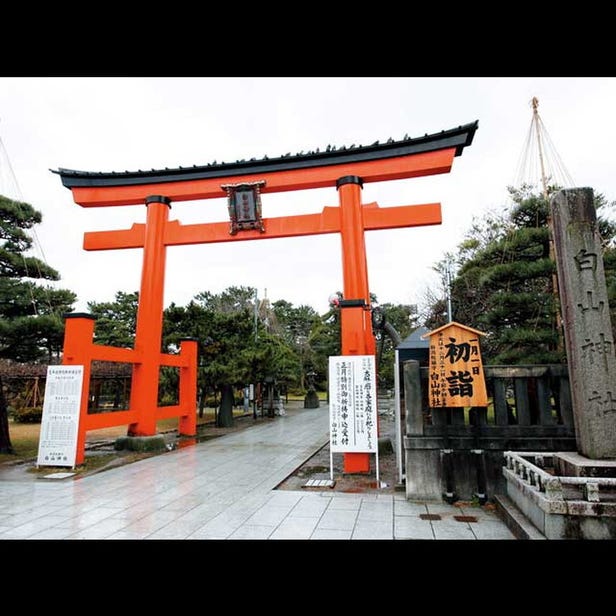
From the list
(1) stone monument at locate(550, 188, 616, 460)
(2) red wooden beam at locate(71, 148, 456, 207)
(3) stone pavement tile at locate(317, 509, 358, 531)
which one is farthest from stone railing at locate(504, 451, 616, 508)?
(2) red wooden beam at locate(71, 148, 456, 207)

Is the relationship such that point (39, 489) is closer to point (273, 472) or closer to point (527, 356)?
point (273, 472)

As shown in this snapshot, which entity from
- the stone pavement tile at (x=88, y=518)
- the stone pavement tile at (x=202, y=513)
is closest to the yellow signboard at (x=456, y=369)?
the stone pavement tile at (x=202, y=513)

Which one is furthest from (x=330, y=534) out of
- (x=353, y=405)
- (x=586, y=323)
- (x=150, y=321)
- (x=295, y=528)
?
(x=150, y=321)

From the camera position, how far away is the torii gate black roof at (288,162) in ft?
31.1

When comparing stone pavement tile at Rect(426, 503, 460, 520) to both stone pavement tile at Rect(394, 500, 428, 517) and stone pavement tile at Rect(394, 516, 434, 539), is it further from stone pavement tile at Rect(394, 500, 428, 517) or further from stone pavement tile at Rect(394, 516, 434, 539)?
stone pavement tile at Rect(394, 516, 434, 539)

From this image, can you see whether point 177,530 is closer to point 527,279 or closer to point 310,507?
point 310,507

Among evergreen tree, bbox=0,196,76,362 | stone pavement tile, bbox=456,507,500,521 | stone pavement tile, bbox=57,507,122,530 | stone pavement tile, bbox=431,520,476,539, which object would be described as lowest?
stone pavement tile, bbox=57,507,122,530

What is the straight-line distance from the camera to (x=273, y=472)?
8.12 m

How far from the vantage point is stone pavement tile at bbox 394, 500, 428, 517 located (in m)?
5.36

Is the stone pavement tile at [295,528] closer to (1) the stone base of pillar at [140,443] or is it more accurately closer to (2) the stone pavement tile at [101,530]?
(2) the stone pavement tile at [101,530]

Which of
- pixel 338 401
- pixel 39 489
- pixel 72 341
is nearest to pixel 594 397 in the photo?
pixel 338 401

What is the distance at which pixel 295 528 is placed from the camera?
481 centimetres

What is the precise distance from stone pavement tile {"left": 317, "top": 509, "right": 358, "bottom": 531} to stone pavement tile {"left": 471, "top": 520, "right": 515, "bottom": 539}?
143 centimetres

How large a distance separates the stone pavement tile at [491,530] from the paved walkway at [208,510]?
1 centimetres
